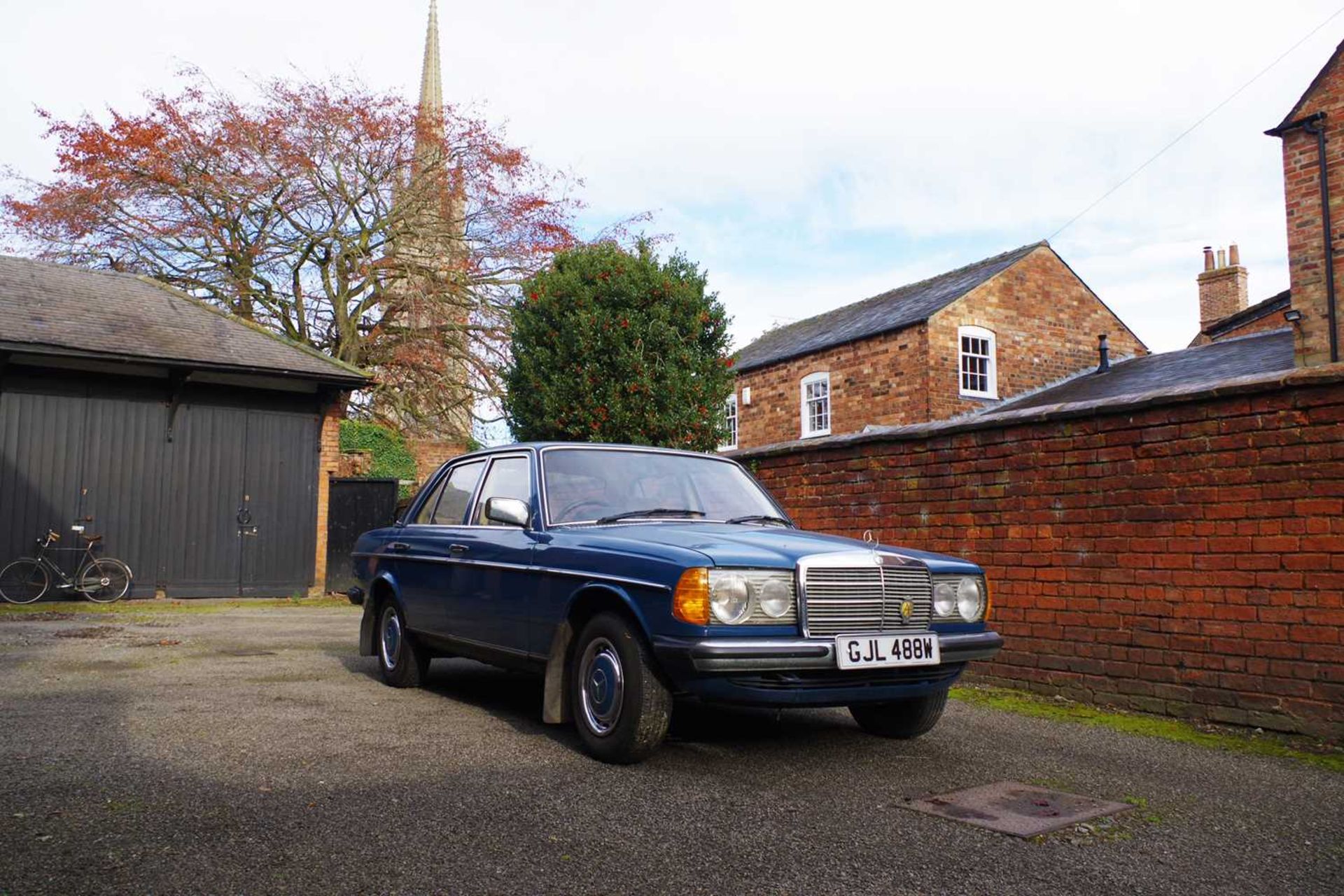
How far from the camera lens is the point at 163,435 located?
14414mm

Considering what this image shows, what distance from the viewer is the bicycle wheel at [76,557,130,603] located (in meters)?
13.3

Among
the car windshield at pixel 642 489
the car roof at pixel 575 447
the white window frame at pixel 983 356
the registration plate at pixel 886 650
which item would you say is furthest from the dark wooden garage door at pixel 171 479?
the registration plate at pixel 886 650

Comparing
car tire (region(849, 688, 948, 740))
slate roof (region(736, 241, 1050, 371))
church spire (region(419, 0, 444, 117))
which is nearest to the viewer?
car tire (region(849, 688, 948, 740))

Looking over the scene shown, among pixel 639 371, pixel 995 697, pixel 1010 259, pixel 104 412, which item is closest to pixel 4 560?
pixel 104 412

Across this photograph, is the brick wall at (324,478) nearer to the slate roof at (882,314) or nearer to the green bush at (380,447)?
the green bush at (380,447)

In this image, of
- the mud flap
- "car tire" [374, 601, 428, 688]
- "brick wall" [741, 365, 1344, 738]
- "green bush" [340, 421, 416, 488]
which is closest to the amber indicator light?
the mud flap

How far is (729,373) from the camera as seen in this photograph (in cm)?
1194

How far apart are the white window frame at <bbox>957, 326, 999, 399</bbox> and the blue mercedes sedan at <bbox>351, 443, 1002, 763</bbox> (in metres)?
15.4

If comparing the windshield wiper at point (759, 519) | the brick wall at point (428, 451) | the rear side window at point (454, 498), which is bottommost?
the windshield wiper at point (759, 519)

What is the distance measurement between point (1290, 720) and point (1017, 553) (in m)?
1.95

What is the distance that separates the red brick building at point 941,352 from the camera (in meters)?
20.3

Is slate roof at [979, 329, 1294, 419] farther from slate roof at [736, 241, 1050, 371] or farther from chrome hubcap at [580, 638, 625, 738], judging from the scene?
chrome hubcap at [580, 638, 625, 738]

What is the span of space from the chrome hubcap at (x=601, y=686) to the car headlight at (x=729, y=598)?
558mm

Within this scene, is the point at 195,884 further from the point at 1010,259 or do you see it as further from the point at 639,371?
the point at 1010,259
